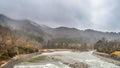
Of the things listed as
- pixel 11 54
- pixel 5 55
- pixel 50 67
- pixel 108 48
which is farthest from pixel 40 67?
pixel 108 48

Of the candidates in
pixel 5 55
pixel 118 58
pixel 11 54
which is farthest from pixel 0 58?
pixel 118 58

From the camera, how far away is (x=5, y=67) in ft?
150

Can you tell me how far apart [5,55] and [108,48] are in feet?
219

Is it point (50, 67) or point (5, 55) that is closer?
point (50, 67)

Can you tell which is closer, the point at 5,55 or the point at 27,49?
the point at 5,55

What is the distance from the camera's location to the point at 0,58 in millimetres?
59969

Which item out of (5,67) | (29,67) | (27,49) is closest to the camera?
(5,67)

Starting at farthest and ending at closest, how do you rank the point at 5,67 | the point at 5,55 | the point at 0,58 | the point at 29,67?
the point at 5,55, the point at 0,58, the point at 29,67, the point at 5,67

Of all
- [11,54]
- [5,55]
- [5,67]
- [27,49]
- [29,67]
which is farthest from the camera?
[27,49]

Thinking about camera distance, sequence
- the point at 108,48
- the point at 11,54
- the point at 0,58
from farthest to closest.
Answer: the point at 108,48 → the point at 11,54 → the point at 0,58

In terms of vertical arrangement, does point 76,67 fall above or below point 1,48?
below

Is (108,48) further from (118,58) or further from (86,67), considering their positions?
(86,67)

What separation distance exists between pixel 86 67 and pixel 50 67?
872 cm

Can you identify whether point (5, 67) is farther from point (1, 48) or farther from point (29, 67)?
point (1, 48)
